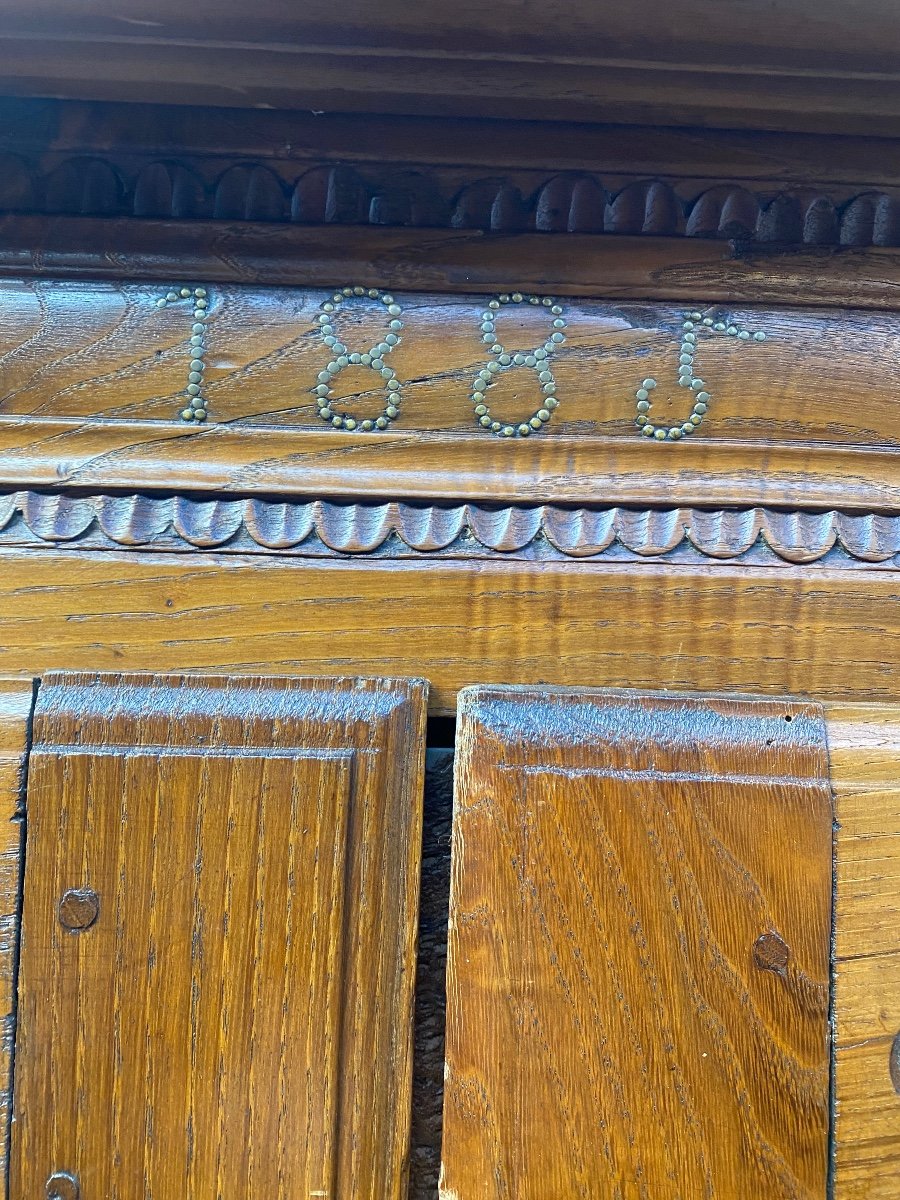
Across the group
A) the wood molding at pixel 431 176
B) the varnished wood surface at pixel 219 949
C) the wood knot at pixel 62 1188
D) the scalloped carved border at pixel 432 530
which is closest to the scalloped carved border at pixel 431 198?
the wood molding at pixel 431 176

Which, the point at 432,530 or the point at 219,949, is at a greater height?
the point at 432,530

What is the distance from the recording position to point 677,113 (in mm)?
462

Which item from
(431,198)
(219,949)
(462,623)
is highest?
(431,198)

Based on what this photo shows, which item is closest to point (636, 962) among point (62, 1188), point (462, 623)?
point (462, 623)

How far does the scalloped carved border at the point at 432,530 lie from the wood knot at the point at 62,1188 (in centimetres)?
34

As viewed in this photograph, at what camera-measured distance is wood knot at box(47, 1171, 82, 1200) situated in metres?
0.45

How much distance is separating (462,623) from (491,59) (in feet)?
0.95

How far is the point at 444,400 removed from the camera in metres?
0.51

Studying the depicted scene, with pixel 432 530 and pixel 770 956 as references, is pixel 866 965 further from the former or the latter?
pixel 432 530

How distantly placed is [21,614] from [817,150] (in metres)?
0.52

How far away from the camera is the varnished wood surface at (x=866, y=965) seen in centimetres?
45

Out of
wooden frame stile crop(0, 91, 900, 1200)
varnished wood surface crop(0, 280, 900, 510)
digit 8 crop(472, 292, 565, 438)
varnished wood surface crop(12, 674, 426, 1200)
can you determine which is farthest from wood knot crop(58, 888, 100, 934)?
digit 8 crop(472, 292, 565, 438)

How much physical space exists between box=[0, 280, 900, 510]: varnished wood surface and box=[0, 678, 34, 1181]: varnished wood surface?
130 mm

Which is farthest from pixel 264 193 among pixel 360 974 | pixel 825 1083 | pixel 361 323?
pixel 825 1083
